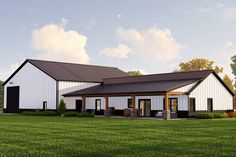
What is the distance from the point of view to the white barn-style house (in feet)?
127

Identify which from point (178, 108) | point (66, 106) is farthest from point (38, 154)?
point (66, 106)

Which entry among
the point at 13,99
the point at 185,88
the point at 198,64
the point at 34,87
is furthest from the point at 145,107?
the point at 198,64

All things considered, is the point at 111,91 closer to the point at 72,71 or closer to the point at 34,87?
the point at 72,71

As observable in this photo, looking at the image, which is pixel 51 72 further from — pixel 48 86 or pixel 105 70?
pixel 105 70

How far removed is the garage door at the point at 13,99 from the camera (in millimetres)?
54938

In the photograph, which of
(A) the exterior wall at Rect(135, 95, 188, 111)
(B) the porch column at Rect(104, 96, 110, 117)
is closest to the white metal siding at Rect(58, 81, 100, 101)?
(B) the porch column at Rect(104, 96, 110, 117)

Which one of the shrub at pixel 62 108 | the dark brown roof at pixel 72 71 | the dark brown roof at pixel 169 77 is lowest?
the shrub at pixel 62 108

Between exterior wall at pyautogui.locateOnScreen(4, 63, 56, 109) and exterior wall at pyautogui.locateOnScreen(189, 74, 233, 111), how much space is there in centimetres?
1854

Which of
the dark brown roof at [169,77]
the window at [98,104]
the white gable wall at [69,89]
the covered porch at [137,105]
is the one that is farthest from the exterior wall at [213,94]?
the white gable wall at [69,89]

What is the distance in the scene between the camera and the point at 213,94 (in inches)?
1625

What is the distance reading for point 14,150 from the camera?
12141 millimetres

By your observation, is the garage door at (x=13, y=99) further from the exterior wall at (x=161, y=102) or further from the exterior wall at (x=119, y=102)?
the exterior wall at (x=161, y=102)

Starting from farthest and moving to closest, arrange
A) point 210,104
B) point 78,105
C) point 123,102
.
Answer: point 78,105, point 123,102, point 210,104

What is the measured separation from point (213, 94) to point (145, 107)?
7363 mm
